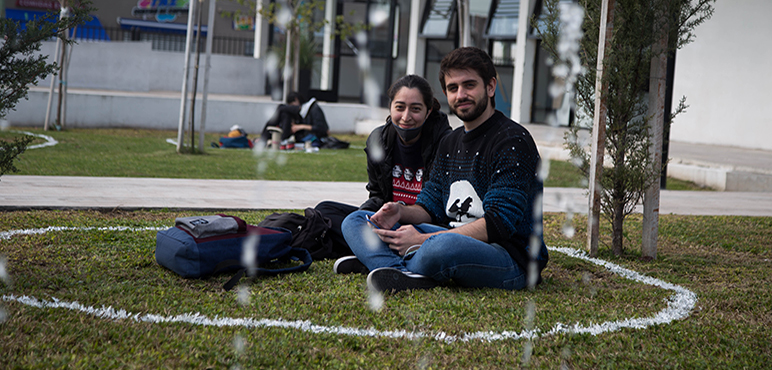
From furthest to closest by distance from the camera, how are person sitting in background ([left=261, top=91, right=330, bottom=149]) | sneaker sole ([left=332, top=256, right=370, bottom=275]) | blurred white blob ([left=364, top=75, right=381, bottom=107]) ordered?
1. blurred white blob ([left=364, top=75, right=381, bottom=107])
2. person sitting in background ([left=261, top=91, right=330, bottom=149])
3. sneaker sole ([left=332, top=256, right=370, bottom=275])

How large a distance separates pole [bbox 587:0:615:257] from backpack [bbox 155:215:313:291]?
1.81 metres

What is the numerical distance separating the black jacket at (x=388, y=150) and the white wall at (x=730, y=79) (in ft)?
36.9

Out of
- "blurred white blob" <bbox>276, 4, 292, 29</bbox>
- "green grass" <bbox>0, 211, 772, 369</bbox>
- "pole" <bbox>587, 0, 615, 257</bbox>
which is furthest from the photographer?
"blurred white blob" <bbox>276, 4, 292, 29</bbox>

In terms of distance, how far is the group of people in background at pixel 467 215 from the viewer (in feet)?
9.85

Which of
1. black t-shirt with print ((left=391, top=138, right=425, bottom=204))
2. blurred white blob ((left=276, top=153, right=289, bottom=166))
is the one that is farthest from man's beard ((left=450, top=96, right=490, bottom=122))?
blurred white blob ((left=276, top=153, right=289, bottom=166))

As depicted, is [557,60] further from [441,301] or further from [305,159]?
[305,159]

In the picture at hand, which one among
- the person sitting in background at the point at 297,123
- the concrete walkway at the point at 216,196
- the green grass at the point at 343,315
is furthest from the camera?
the person sitting in background at the point at 297,123

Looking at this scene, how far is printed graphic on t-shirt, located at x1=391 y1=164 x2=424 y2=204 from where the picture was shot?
3.88 metres

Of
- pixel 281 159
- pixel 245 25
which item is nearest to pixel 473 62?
pixel 281 159

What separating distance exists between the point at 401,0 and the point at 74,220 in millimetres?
19881

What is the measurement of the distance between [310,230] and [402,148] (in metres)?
0.69

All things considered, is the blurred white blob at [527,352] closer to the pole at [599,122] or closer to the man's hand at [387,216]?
the man's hand at [387,216]

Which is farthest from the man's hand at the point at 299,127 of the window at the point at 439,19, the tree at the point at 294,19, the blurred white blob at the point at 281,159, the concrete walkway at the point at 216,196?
the window at the point at 439,19

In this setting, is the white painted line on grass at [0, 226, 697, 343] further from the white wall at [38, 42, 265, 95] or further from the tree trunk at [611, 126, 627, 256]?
the white wall at [38, 42, 265, 95]
